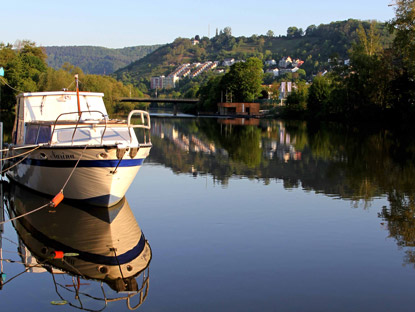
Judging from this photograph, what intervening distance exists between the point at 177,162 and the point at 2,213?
46.9ft

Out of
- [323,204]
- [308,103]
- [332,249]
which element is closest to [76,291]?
[332,249]

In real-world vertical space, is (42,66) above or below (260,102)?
above

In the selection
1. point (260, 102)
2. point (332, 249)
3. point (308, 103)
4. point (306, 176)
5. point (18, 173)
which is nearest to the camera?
point (332, 249)

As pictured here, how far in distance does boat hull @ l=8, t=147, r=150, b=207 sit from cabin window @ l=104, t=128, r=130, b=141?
3.29ft

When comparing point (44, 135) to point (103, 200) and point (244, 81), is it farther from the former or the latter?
Result: point (244, 81)

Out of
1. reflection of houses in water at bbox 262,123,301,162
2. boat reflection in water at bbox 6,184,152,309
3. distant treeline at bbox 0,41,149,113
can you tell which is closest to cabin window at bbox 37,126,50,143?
boat reflection in water at bbox 6,184,152,309

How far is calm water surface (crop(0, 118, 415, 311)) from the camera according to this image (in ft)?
34.8

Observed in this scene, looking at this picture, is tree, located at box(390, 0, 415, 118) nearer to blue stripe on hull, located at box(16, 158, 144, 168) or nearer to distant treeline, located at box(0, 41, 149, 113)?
distant treeline, located at box(0, 41, 149, 113)

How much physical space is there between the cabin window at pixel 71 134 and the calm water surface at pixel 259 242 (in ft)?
8.72

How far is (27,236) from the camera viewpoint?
1550 cm

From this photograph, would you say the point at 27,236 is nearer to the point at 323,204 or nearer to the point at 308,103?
the point at 323,204

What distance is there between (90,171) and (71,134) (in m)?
2.33

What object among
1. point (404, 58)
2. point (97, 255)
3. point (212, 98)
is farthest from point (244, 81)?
point (97, 255)

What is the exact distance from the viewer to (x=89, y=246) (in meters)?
14.4
